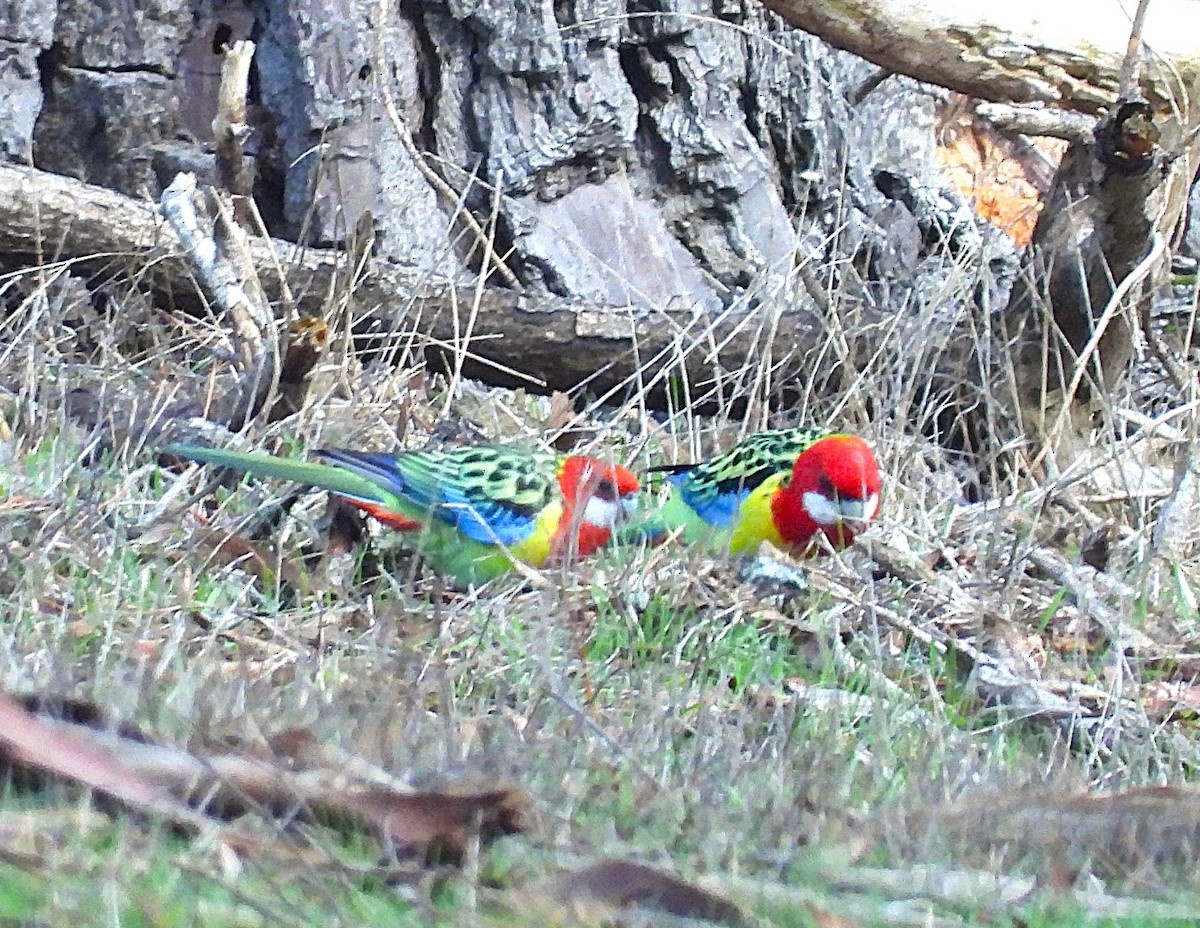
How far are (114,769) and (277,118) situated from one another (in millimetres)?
3909

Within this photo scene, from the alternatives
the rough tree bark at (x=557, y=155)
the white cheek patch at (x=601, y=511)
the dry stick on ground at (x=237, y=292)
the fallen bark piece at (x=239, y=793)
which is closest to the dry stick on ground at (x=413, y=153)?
the rough tree bark at (x=557, y=155)

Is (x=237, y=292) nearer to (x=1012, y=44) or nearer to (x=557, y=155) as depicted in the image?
(x=557, y=155)

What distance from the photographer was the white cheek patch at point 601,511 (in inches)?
137

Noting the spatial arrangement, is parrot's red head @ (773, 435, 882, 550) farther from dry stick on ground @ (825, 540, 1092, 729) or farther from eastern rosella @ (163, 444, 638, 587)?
eastern rosella @ (163, 444, 638, 587)

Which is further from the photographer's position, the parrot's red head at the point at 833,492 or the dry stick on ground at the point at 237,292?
the dry stick on ground at the point at 237,292

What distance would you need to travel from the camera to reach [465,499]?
11.5 ft

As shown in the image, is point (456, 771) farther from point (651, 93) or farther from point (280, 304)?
point (651, 93)

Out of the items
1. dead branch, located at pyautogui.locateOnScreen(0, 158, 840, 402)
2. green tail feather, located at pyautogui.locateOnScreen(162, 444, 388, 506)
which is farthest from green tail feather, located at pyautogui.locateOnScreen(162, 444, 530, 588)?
dead branch, located at pyautogui.locateOnScreen(0, 158, 840, 402)

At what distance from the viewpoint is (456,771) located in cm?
175

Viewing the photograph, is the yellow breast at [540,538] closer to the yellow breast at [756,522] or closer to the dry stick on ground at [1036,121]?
the yellow breast at [756,522]

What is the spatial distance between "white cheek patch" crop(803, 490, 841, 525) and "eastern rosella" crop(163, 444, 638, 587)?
37cm

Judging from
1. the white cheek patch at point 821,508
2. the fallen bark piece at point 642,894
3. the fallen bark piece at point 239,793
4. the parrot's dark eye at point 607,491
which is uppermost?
the fallen bark piece at point 239,793

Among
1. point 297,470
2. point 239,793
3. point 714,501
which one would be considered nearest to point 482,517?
point 297,470

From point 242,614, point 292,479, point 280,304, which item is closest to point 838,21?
point 280,304
